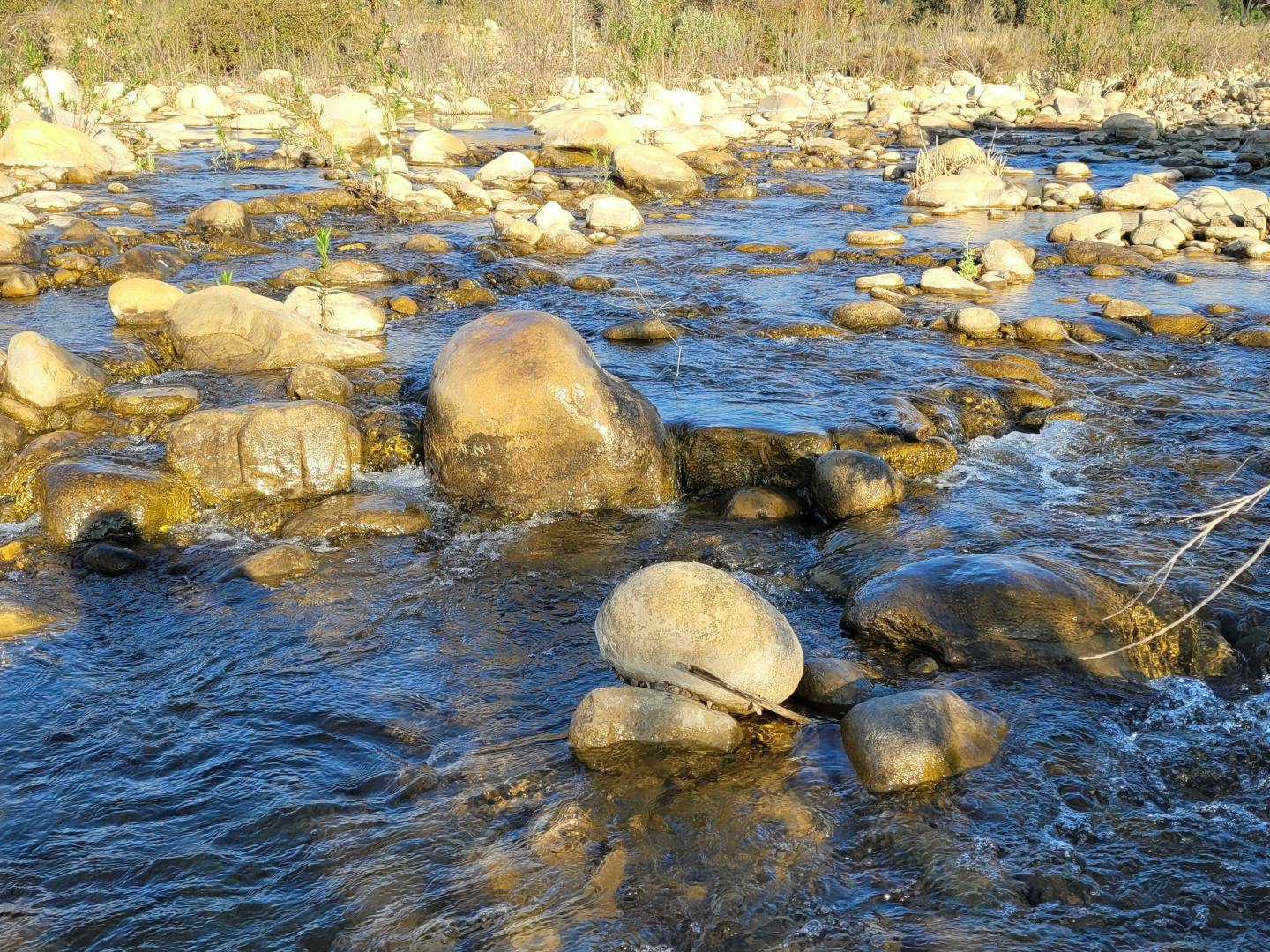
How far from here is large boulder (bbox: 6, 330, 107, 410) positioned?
812 centimetres

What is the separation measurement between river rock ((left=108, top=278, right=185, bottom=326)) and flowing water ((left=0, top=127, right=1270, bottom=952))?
12.6ft

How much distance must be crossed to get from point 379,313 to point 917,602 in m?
6.50

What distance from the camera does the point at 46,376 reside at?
8164 mm

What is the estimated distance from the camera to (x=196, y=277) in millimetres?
11984

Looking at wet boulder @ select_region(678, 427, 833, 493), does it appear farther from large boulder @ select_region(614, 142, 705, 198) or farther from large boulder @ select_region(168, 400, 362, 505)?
large boulder @ select_region(614, 142, 705, 198)

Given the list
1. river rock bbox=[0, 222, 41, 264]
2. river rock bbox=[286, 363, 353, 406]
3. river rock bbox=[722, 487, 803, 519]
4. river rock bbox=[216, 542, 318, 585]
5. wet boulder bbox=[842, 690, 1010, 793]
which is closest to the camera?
wet boulder bbox=[842, 690, 1010, 793]

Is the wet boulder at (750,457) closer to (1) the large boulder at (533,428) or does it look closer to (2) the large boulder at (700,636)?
(1) the large boulder at (533,428)

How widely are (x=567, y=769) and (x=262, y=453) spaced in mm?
3715

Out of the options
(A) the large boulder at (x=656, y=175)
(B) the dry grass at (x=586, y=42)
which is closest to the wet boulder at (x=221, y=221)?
(A) the large boulder at (x=656, y=175)

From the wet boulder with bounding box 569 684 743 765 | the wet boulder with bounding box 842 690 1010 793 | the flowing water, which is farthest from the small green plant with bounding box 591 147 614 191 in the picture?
the wet boulder with bounding box 842 690 1010 793

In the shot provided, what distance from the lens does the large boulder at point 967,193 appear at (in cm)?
1711

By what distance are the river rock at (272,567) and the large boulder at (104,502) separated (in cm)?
82

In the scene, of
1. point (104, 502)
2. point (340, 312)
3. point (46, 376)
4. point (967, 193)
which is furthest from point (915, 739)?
point (967, 193)

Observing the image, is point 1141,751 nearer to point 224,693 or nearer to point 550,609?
point 550,609
